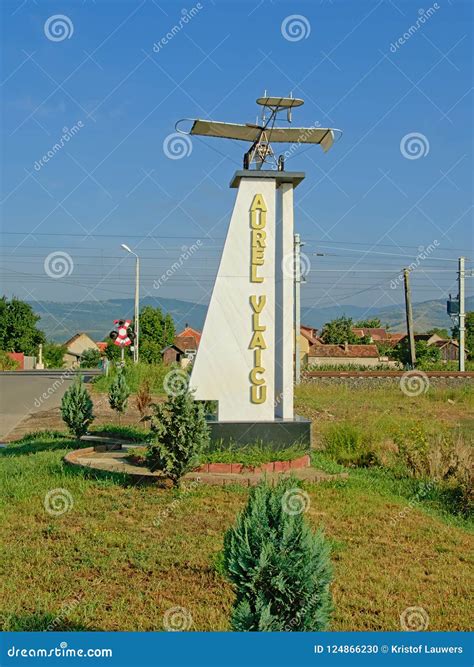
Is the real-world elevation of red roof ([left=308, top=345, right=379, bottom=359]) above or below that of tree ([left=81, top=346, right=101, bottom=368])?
above

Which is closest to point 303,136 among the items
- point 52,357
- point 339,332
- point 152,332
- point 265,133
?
point 265,133

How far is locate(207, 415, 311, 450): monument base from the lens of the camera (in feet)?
31.3

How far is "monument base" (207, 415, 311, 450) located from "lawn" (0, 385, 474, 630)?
1.40ft

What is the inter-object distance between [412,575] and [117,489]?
11.7 ft

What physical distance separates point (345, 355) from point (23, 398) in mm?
28830

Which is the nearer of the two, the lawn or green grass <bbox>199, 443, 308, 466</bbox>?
the lawn

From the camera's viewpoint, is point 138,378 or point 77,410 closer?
point 77,410

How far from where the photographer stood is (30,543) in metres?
6.39

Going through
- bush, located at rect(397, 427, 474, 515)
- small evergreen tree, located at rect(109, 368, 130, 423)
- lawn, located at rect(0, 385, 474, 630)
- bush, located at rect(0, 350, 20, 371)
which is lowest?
lawn, located at rect(0, 385, 474, 630)

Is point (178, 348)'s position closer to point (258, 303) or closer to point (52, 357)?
point (52, 357)

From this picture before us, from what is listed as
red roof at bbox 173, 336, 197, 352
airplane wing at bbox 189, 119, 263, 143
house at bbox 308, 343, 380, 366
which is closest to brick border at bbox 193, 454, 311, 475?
airplane wing at bbox 189, 119, 263, 143

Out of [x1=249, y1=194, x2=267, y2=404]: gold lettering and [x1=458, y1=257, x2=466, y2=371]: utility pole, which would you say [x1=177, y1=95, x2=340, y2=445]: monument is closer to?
[x1=249, y1=194, x2=267, y2=404]: gold lettering

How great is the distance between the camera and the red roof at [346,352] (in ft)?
161

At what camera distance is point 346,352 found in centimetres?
4928
